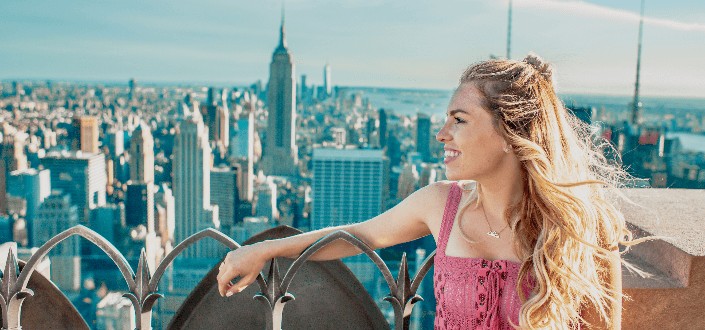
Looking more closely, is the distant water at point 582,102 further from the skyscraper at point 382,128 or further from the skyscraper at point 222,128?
the skyscraper at point 222,128

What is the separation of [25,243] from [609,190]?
47.5 meters

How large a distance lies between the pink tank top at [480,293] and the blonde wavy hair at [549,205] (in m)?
0.03

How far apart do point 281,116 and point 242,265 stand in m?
79.4

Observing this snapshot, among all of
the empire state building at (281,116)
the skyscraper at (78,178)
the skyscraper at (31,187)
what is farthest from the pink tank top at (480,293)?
the empire state building at (281,116)

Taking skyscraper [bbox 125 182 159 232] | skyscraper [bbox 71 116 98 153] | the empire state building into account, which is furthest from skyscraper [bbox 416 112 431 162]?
skyscraper [bbox 71 116 98 153]

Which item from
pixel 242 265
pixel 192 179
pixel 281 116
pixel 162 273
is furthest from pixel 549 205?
pixel 281 116

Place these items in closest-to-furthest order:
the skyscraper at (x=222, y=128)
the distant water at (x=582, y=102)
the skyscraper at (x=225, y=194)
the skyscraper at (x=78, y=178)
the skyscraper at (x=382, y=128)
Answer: the distant water at (x=582, y=102), the skyscraper at (x=78, y=178), the skyscraper at (x=382, y=128), the skyscraper at (x=225, y=194), the skyscraper at (x=222, y=128)

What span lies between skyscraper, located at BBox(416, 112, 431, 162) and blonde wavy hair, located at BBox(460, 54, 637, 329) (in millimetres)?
45191

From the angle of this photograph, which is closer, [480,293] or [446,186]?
[480,293]

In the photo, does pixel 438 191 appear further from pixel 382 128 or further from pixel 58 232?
pixel 382 128

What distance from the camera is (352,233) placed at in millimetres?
1629

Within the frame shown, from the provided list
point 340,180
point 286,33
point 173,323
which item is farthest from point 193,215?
point 173,323

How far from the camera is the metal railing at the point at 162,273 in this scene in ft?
5.06

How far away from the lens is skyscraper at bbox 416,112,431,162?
47.6 meters
